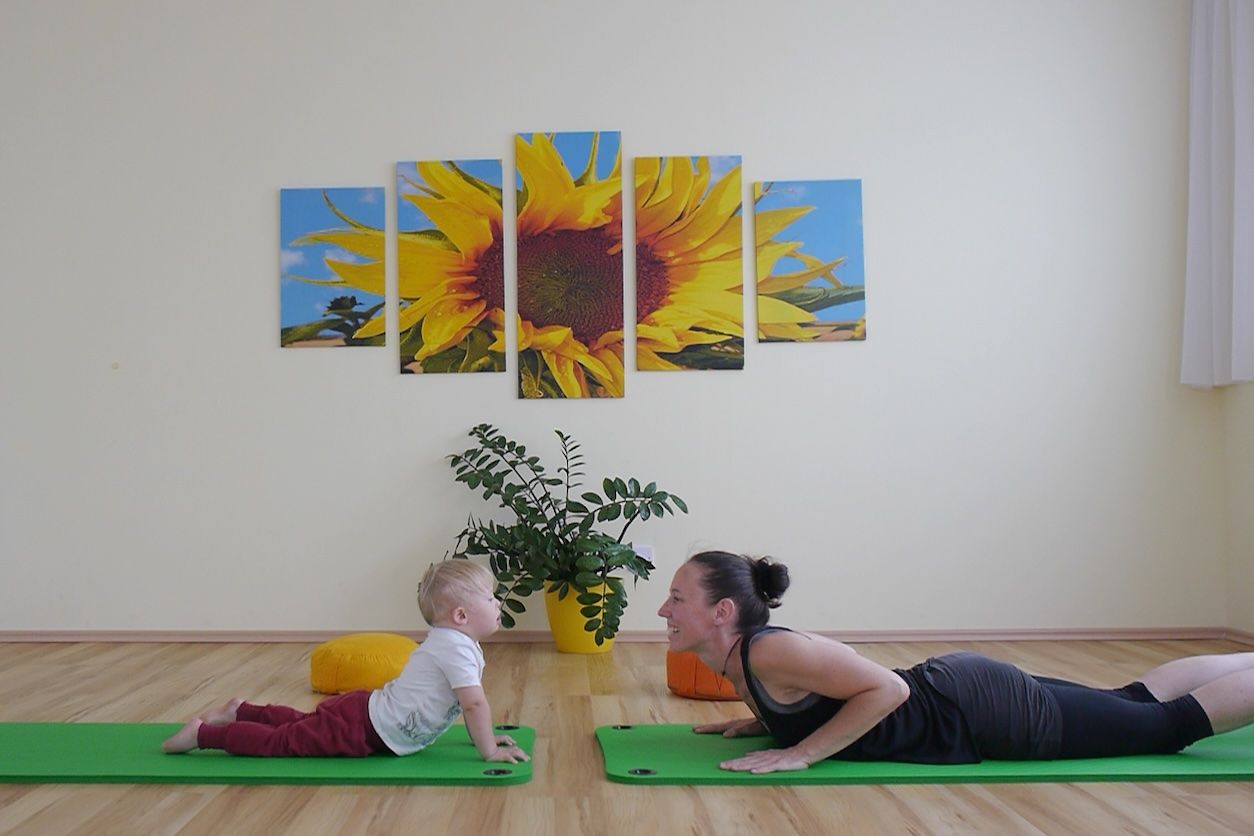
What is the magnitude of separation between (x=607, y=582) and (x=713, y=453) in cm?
77

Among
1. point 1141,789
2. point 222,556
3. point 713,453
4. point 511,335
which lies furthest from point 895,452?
point 222,556

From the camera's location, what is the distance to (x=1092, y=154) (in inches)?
188

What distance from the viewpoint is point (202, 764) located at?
2500 millimetres

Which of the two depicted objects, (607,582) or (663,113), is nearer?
(607,582)

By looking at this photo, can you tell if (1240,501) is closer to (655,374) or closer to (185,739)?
(655,374)

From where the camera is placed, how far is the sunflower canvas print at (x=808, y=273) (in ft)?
15.4

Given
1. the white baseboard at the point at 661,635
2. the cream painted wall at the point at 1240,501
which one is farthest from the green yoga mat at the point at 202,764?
the cream painted wall at the point at 1240,501

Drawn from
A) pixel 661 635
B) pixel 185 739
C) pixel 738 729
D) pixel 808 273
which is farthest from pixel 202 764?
pixel 808 273

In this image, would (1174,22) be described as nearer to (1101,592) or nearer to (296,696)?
(1101,592)

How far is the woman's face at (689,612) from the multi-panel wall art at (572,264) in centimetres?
222

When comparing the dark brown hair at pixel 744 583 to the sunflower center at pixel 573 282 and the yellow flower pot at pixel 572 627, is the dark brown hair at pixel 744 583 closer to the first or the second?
the yellow flower pot at pixel 572 627

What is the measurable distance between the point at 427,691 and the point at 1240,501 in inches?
139

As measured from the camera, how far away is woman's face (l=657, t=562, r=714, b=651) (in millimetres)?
2488

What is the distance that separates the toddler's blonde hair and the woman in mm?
437
